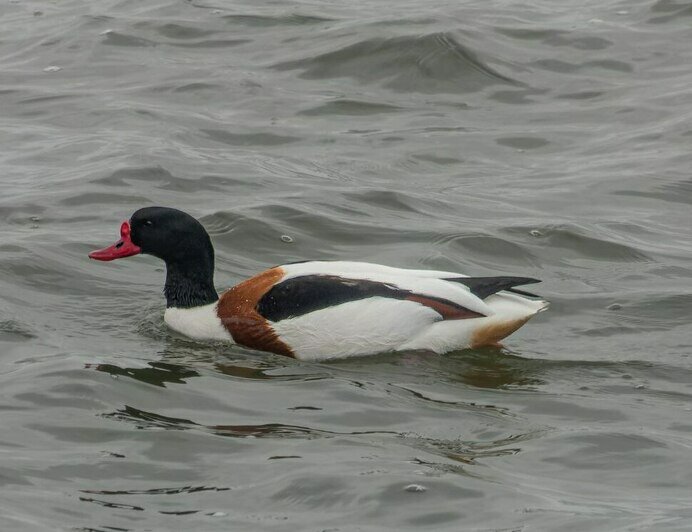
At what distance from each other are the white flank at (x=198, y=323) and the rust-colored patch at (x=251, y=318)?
53mm

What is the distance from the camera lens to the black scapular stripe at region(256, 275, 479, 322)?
9.03 metres

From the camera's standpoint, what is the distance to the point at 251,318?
9172mm

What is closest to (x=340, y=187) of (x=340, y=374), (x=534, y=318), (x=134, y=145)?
(x=134, y=145)

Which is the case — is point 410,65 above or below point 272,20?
below

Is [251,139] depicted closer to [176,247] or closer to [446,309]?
[176,247]

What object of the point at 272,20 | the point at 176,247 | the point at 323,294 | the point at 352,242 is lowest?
the point at 352,242

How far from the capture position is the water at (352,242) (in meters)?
6.68

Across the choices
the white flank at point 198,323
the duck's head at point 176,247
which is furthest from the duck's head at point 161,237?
the white flank at point 198,323

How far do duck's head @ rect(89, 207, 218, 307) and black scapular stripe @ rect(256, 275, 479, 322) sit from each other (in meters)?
0.76

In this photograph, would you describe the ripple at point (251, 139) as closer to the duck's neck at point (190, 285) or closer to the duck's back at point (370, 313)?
the duck's neck at point (190, 285)

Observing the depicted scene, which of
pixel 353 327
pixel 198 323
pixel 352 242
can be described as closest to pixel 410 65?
pixel 352 242

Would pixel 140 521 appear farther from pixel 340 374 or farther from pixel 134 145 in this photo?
pixel 134 145

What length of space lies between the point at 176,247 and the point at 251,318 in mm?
818

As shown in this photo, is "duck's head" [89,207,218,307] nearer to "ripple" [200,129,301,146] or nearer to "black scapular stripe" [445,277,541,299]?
"black scapular stripe" [445,277,541,299]
